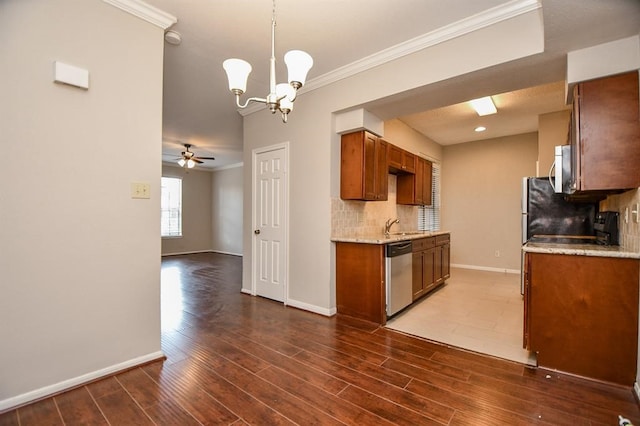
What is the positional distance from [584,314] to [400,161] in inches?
112

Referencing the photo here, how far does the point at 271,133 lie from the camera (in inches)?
159

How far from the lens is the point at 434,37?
2531 millimetres

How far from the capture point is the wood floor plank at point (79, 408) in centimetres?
163

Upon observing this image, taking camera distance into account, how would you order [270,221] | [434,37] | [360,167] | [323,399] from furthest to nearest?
1. [270,221]
2. [360,167]
3. [434,37]
4. [323,399]

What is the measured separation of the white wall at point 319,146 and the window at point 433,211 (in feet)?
10.3

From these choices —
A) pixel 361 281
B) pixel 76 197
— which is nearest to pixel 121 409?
pixel 76 197

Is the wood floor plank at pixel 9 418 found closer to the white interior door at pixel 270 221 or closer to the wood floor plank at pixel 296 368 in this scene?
the wood floor plank at pixel 296 368

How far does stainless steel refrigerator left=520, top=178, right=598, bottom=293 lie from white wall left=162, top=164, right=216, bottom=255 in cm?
841

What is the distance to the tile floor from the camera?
260cm

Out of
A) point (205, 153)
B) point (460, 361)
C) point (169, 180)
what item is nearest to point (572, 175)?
point (460, 361)

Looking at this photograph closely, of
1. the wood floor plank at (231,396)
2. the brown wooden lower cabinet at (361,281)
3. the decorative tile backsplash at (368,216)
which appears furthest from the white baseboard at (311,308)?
the wood floor plank at (231,396)

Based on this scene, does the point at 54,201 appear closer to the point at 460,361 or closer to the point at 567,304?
the point at 460,361

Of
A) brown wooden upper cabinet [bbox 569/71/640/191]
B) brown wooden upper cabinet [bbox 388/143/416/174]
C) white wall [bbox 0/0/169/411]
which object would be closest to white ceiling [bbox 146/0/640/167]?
brown wooden upper cabinet [bbox 569/71/640/191]

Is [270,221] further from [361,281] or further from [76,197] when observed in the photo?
[76,197]
